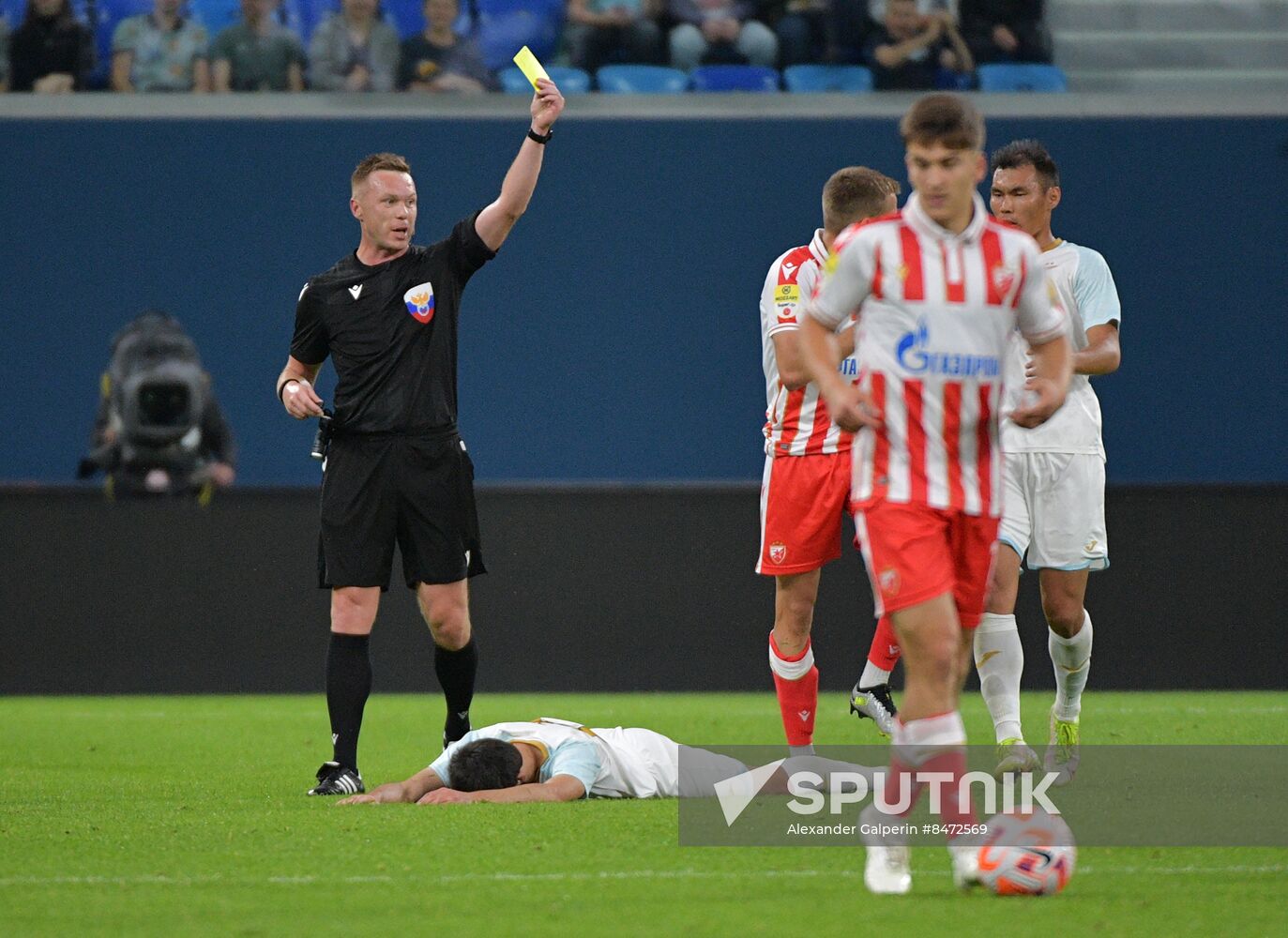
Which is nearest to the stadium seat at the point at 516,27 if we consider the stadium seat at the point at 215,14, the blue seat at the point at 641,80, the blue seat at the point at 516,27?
the blue seat at the point at 516,27

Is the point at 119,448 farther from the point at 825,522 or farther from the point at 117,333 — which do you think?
the point at 825,522

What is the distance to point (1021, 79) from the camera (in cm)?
1271

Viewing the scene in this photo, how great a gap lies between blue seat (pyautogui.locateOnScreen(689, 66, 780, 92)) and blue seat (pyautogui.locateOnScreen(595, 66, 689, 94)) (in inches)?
4.0

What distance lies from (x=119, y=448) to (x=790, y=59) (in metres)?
5.34

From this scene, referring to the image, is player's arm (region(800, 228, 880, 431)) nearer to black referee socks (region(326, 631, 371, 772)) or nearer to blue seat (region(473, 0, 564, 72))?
black referee socks (region(326, 631, 371, 772))

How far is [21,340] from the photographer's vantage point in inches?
490

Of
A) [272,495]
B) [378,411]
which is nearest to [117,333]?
[272,495]

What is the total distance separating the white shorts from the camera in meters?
5.71

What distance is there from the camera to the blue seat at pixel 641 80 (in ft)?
42.1

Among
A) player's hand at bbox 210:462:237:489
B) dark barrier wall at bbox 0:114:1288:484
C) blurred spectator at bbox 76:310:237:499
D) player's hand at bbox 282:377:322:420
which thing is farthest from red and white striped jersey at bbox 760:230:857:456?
dark barrier wall at bbox 0:114:1288:484

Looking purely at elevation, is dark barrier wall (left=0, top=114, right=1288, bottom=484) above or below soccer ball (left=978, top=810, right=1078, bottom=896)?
above

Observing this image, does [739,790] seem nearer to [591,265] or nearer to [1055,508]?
[1055,508]

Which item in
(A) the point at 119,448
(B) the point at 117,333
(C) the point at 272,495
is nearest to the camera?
(C) the point at 272,495

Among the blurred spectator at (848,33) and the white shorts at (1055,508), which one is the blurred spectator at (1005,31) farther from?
the white shorts at (1055,508)
